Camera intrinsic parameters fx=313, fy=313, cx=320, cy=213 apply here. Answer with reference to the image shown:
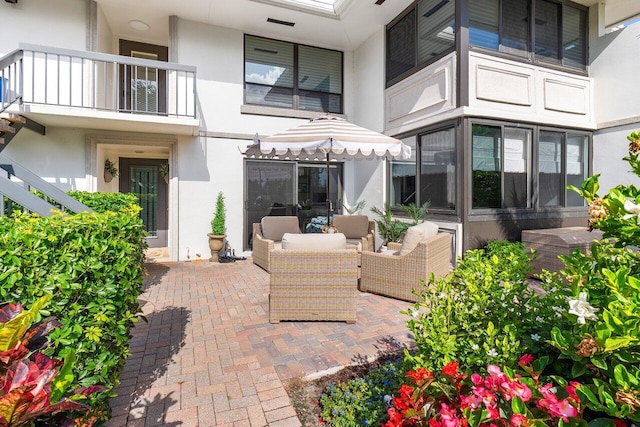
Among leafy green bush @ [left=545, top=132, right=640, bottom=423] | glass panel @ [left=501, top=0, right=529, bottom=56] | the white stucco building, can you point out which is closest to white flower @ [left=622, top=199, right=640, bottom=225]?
leafy green bush @ [left=545, top=132, right=640, bottom=423]

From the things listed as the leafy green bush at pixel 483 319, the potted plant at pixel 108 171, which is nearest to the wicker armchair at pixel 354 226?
the leafy green bush at pixel 483 319

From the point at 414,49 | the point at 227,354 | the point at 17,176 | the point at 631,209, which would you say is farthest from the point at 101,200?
the point at 414,49

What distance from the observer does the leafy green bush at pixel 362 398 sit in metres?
2.06

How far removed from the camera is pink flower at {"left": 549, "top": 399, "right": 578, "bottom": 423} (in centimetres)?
94

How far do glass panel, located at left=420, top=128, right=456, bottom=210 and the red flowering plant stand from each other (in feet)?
17.7

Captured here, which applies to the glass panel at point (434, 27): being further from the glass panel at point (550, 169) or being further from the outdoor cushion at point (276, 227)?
the outdoor cushion at point (276, 227)

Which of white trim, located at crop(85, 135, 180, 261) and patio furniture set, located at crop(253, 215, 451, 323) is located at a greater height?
white trim, located at crop(85, 135, 180, 261)

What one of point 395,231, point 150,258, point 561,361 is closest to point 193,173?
point 150,258

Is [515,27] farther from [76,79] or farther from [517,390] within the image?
[76,79]

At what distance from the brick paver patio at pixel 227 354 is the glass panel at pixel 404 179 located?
3506 millimetres

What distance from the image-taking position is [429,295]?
190 cm

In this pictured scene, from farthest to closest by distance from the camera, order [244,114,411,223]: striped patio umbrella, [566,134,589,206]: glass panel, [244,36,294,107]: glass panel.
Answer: [244,36,294,107]: glass panel → [566,134,589,206]: glass panel → [244,114,411,223]: striped patio umbrella

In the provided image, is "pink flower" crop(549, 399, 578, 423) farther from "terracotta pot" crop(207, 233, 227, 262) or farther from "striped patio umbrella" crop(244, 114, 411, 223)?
"terracotta pot" crop(207, 233, 227, 262)

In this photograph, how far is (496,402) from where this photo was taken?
3.67ft
